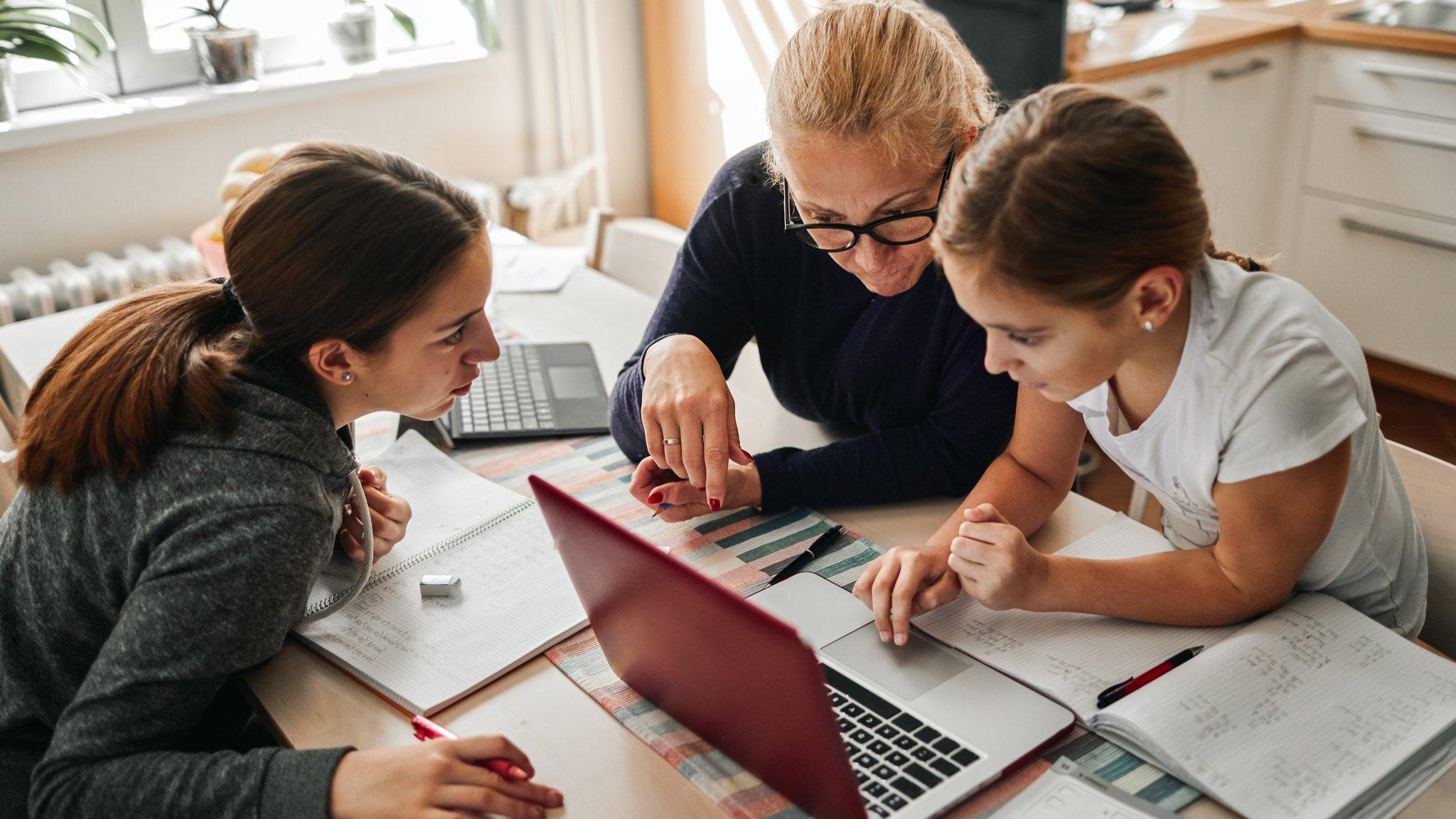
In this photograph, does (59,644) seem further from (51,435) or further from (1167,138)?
(1167,138)

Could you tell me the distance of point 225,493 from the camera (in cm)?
97

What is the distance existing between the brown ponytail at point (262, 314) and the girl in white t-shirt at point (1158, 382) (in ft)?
1.57

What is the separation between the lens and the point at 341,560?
47.1 inches

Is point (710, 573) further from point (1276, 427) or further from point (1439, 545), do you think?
point (1439, 545)

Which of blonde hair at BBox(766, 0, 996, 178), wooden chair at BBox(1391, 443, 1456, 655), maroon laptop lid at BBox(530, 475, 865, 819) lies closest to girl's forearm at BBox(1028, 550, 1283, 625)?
wooden chair at BBox(1391, 443, 1456, 655)

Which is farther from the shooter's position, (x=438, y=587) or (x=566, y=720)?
(x=438, y=587)

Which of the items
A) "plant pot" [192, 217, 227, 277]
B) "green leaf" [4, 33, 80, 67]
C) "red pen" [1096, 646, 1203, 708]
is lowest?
"red pen" [1096, 646, 1203, 708]

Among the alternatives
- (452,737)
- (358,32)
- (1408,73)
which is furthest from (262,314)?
(1408,73)

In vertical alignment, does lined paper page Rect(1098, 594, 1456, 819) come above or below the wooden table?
above

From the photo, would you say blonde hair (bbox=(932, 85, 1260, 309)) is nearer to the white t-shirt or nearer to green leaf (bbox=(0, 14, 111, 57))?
the white t-shirt

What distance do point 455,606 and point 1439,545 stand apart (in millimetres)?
918

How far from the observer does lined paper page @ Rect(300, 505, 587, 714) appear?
40.2 inches

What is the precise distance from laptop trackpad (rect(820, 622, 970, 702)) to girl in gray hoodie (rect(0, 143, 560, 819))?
27 centimetres

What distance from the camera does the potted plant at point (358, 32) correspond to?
261cm
